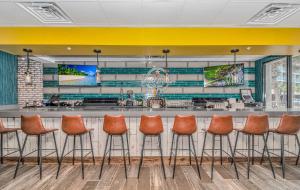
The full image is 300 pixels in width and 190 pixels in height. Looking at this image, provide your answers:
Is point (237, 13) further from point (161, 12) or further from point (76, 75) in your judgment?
point (76, 75)

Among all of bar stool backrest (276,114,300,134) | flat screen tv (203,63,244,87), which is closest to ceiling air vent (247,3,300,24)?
bar stool backrest (276,114,300,134)

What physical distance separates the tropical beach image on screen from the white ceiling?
170 inches

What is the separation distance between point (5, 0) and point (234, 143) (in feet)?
16.3

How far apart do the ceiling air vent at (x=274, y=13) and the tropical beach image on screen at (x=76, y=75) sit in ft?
20.1

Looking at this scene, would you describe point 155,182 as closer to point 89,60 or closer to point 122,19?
point 122,19

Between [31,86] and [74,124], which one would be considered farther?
[31,86]

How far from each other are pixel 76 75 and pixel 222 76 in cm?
541

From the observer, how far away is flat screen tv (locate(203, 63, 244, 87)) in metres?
8.66

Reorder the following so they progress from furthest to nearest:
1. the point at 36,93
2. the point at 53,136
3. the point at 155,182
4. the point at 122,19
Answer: the point at 36,93 → the point at 53,136 → the point at 122,19 → the point at 155,182

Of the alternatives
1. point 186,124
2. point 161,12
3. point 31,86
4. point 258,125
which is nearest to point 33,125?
point 186,124

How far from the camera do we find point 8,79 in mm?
7820

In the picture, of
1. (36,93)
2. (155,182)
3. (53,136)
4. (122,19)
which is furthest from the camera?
(36,93)

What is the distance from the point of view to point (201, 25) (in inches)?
202

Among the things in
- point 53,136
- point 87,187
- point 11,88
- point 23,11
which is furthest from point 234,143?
point 11,88
